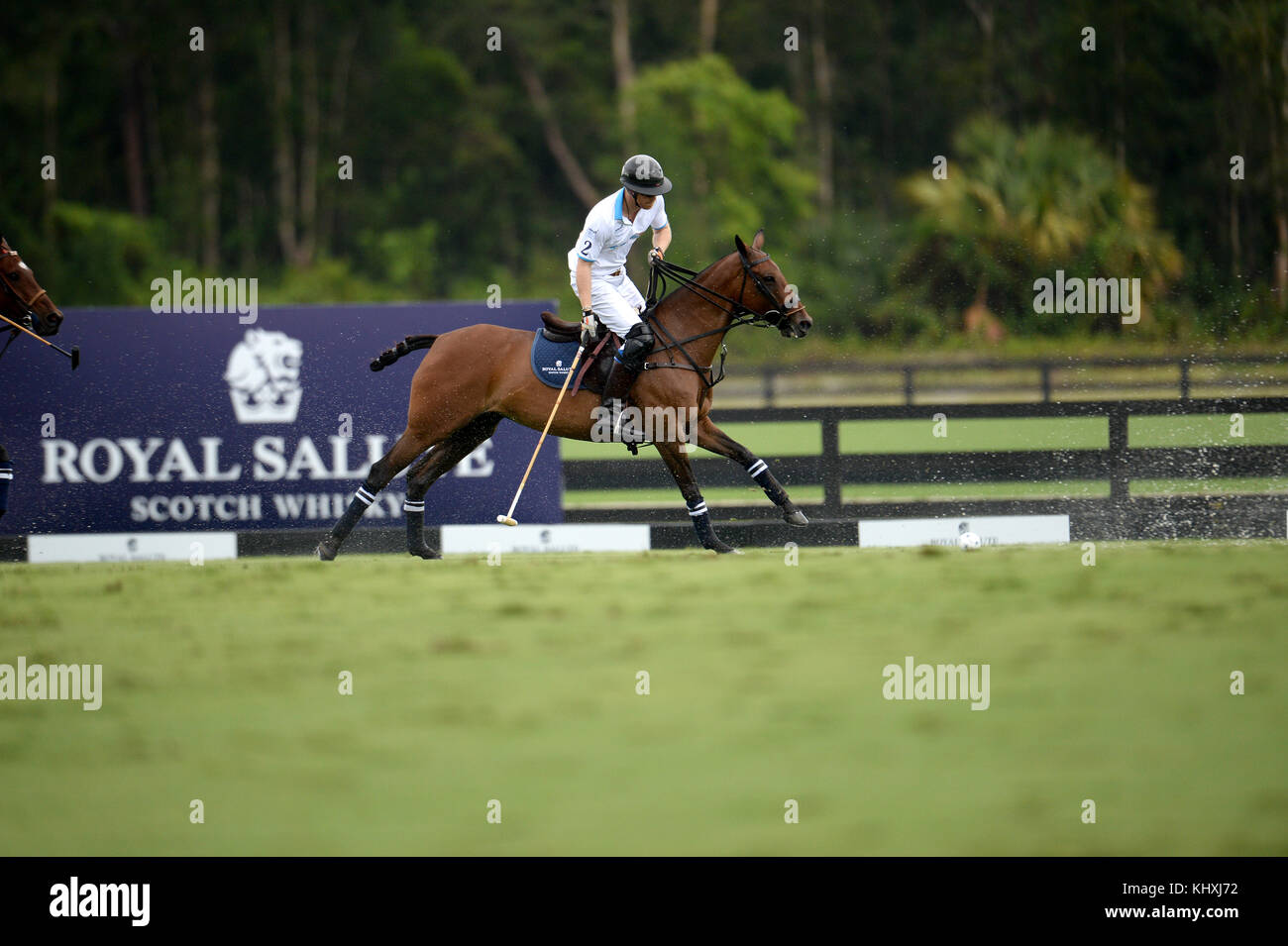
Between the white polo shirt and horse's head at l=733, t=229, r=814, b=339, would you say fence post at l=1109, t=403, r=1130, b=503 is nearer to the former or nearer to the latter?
horse's head at l=733, t=229, r=814, b=339

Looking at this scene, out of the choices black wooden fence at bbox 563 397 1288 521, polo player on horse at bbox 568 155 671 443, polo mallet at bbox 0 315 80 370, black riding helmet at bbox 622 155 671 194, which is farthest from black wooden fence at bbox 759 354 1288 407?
polo mallet at bbox 0 315 80 370

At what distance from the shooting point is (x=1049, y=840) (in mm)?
4762

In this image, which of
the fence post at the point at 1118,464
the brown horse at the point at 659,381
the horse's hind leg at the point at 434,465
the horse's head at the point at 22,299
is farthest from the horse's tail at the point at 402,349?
the fence post at the point at 1118,464

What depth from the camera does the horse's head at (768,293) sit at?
10.4 metres

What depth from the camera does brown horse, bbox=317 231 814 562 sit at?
10445 mm

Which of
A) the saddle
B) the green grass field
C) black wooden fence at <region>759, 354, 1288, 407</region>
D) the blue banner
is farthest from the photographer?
black wooden fence at <region>759, 354, 1288, 407</region>

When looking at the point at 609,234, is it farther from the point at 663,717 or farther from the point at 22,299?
the point at 663,717

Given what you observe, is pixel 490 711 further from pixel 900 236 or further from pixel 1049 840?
pixel 900 236

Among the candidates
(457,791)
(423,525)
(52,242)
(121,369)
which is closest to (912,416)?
(423,525)

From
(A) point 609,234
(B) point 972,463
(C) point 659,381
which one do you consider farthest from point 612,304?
(B) point 972,463

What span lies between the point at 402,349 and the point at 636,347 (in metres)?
1.75

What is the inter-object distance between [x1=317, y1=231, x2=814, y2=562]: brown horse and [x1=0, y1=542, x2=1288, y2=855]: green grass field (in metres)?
0.94

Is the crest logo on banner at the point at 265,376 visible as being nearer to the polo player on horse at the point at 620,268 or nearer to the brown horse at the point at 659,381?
the brown horse at the point at 659,381

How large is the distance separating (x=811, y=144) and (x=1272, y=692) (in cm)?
3521
